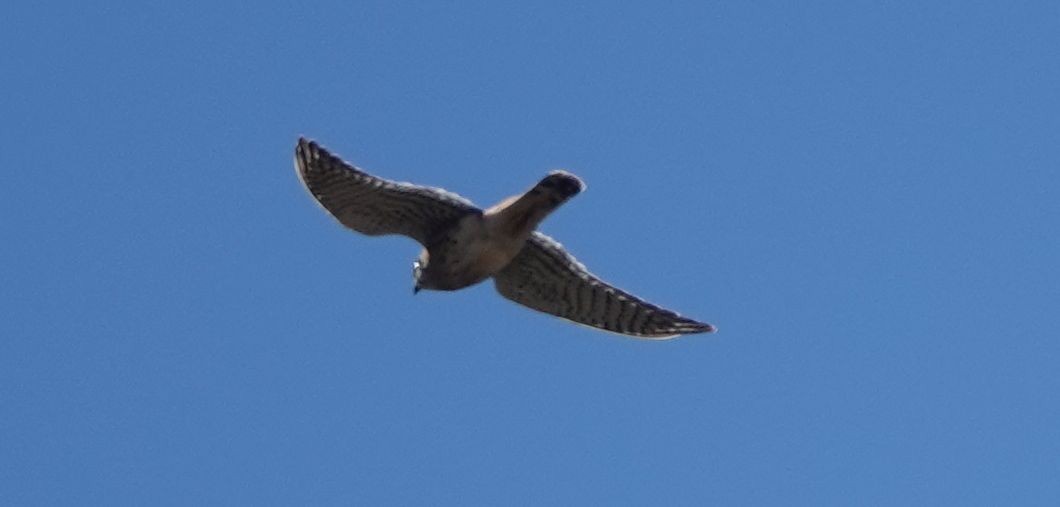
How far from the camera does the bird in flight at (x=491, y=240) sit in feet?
78.2

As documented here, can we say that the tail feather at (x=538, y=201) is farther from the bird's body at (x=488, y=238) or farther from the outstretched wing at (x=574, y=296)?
the outstretched wing at (x=574, y=296)

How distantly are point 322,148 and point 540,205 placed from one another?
196 cm

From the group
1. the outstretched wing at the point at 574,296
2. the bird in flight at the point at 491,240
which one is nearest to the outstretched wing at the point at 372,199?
the bird in flight at the point at 491,240

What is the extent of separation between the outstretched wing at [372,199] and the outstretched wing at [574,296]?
1.03m

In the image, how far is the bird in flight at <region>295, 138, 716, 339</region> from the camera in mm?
23828

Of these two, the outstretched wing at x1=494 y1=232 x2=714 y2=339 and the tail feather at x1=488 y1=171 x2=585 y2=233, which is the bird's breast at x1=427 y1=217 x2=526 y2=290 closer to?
the tail feather at x1=488 y1=171 x2=585 y2=233

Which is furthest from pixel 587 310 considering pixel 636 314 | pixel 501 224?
pixel 501 224

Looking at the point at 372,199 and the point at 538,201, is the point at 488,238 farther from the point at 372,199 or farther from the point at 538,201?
the point at 372,199

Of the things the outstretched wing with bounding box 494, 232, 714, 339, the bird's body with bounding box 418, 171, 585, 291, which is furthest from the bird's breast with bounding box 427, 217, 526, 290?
the outstretched wing with bounding box 494, 232, 714, 339

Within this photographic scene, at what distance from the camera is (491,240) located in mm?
24109

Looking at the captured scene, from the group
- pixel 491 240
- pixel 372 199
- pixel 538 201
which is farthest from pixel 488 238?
pixel 372 199

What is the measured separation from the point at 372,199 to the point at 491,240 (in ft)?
3.65

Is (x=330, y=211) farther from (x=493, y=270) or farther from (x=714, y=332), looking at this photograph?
(x=714, y=332)

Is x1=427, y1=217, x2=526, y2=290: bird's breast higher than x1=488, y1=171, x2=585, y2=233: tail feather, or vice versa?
x1=488, y1=171, x2=585, y2=233: tail feather
